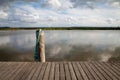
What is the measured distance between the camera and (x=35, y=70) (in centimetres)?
583

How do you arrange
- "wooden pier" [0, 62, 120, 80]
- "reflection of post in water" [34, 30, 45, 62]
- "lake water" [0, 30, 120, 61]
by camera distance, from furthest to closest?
"lake water" [0, 30, 120, 61] < "reflection of post in water" [34, 30, 45, 62] < "wooden pier" [0, 62, 120, 80]

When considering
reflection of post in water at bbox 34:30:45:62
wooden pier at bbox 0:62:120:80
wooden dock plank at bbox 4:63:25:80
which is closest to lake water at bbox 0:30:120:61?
reflection of post in water at bbox 34:30:45:62

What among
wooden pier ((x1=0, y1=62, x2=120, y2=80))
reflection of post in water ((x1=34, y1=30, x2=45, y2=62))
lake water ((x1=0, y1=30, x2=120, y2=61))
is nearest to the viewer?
wooden pier ((x1=0, y1=62, x2=120, y2=80))

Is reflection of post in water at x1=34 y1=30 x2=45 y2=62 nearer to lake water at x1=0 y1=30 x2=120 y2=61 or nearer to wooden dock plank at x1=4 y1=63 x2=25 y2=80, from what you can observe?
wooden dock plank at x1=4 y1=63 x2=25 y2=80

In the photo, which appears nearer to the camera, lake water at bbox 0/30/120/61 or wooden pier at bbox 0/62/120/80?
wooden pier at bbox 0/62/120/80

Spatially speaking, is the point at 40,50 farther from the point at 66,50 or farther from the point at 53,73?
the point at 66,50

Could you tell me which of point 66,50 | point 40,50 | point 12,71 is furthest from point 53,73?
point 66,50

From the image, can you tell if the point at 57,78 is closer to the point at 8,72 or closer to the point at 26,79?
the point at 26,79

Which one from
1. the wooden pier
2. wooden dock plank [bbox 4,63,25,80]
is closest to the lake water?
wooden dock plank [bbox 4,63,25,80]

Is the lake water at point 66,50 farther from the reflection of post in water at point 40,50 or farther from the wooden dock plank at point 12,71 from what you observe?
the wooden dock plank at point 12,71

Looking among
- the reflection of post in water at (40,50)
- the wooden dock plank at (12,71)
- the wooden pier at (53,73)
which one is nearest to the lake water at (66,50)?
the reflection of post in water at (40,50)

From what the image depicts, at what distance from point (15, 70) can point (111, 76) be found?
3229mm

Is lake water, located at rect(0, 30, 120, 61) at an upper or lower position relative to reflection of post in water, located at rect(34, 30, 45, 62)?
lower

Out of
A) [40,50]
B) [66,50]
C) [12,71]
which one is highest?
[40,50]
